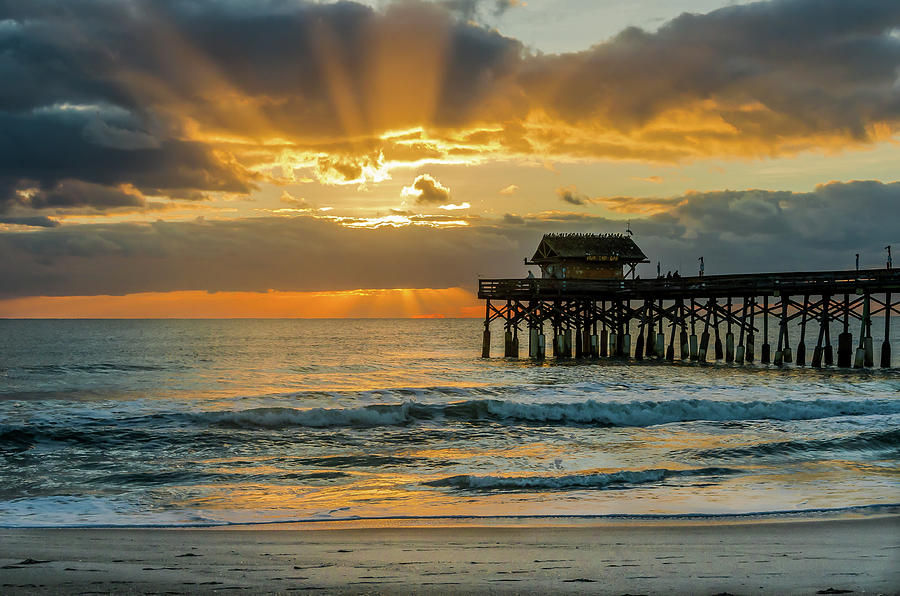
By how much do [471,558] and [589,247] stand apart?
47.8 meters

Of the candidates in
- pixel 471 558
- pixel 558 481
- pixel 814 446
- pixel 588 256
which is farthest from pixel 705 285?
pixel 471 558

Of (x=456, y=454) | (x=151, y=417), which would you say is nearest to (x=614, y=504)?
(x=456, y=454)

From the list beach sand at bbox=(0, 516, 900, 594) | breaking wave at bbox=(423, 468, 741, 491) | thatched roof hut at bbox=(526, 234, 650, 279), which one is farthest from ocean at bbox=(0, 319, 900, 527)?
thatched roof hut at bbox=(526, 234, 650, 279)

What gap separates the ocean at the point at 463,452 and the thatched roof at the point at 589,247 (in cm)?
2147

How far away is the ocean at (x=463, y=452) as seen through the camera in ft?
35.2

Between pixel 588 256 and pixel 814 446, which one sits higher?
pixel 588 256

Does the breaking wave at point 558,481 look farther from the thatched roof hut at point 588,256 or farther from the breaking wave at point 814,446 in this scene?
the thatched roof hut at point 588,256

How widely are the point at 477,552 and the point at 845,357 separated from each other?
34609 millimetres

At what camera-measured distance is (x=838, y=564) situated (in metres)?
7.20

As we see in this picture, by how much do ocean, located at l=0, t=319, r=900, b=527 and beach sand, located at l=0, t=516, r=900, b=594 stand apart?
0.93 meters

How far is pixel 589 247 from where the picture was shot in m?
54.0

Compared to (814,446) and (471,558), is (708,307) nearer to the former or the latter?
(814,446)

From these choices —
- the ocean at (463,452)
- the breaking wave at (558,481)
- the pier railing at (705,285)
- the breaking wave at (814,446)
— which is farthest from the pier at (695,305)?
the breaking wave at (558,481)

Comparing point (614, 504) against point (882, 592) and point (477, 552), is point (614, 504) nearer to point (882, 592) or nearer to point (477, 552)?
point (477, 552)
